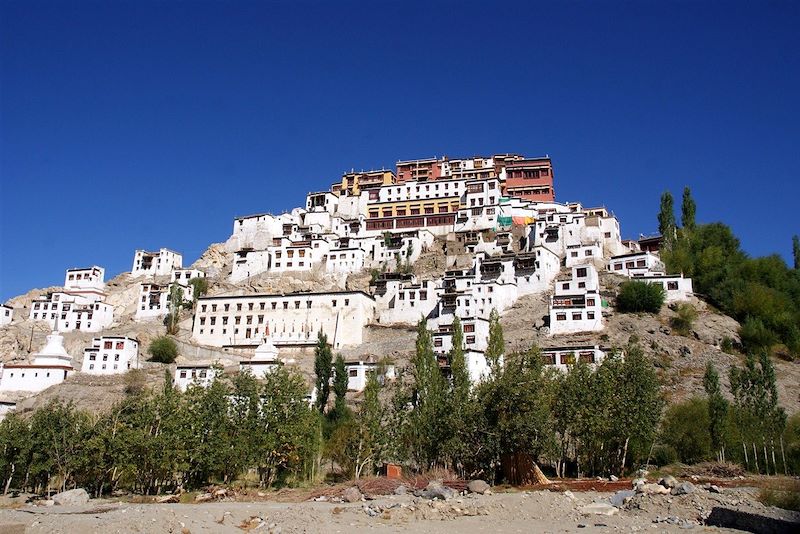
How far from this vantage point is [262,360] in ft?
208

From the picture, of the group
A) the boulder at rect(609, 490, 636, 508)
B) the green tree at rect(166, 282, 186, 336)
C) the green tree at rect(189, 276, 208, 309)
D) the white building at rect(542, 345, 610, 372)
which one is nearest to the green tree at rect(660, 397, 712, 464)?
the white building at rect(542, 345, 610, 372)

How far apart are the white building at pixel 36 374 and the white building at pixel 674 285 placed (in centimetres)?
5230

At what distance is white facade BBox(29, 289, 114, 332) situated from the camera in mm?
81062

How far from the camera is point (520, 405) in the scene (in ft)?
124

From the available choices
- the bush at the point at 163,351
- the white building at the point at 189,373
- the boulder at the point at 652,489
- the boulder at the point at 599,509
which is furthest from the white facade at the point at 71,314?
the boulder at the point at 599,509

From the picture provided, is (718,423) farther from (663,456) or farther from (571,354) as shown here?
(571,354)

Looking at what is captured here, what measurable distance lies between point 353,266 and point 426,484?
49.1m

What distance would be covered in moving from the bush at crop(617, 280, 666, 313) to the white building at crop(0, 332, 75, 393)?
4908 centimetres

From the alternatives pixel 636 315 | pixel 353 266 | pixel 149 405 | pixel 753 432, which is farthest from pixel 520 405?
pixel 353 266

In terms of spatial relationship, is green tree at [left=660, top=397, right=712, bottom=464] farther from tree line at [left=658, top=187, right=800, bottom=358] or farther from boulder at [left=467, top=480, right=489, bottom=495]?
tree line at [left=658, top=187, right=800, bottom=358]

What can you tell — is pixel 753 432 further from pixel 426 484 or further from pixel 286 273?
pixel 286 273

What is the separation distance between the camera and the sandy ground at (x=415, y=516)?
24.0 m

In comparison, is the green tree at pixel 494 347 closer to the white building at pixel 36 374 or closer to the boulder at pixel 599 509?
Answer: the boulder at pixel 599 509

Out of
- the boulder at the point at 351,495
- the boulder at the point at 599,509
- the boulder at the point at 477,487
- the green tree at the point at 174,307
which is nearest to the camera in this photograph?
the boulder at the point at 599,509
